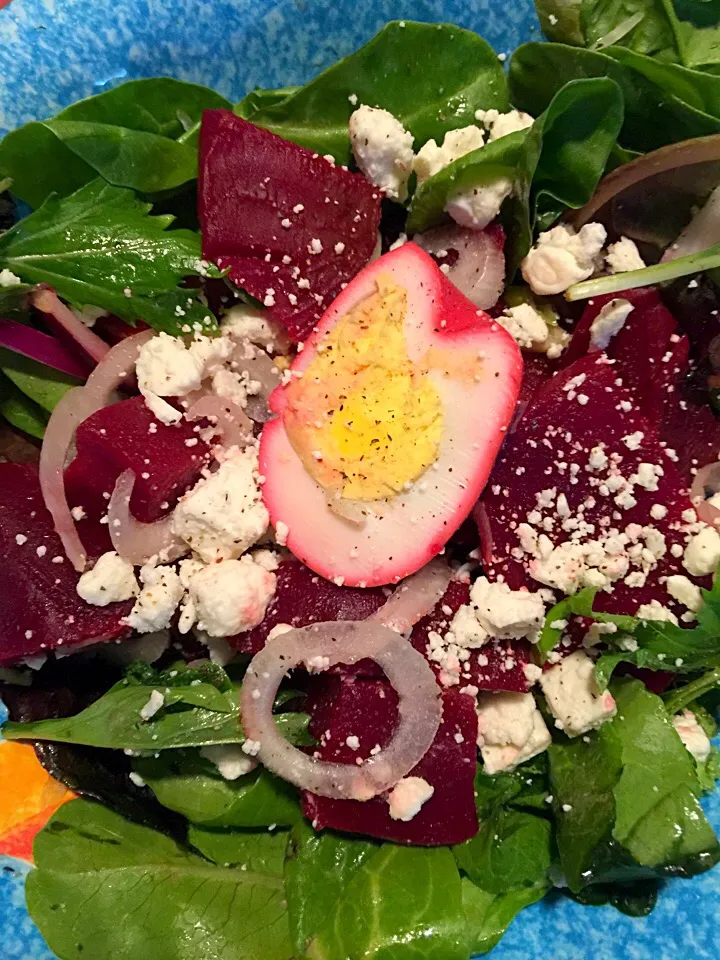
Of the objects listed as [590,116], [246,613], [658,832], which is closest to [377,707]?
[246,613]

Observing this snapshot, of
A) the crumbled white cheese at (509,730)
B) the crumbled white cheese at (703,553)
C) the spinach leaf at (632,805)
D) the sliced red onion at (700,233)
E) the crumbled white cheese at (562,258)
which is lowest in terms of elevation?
the spinach leaf at (632,805)

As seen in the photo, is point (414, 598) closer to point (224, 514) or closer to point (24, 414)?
point (224, 514)

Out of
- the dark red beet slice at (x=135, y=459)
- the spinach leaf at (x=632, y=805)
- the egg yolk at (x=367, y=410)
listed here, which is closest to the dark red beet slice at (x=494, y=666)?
the spinach leaf at (x=632, y=805)

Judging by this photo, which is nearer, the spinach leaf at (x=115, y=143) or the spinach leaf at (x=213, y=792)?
the spinach leaf at (x=115, y=143)

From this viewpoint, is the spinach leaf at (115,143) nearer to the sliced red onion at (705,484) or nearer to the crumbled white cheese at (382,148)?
the crumbled white cheese at (382,148)

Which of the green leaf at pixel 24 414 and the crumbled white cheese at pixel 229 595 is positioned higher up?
the green leaf at pixel 24 414

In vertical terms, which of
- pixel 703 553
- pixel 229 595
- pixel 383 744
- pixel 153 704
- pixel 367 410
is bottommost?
pixel 383 744

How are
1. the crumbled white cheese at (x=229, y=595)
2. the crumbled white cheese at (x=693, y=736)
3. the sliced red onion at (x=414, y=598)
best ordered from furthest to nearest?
1. the crumbled white cheese at (x=693, y=736)
2. the sliced red onion at (x=414, y=598)
3. the crumbled white cheese at (x=229, y=595)

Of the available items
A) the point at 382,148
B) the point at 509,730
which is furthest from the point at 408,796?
the point at 382,148
